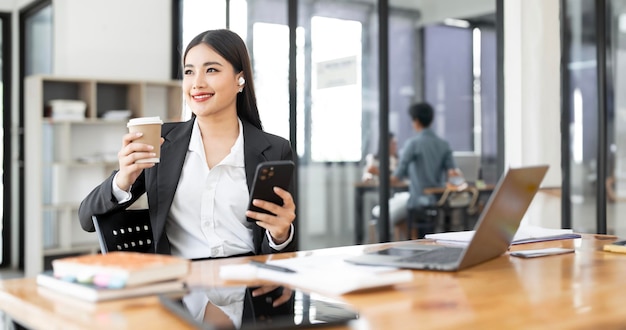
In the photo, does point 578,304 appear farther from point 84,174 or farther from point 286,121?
point 84,174

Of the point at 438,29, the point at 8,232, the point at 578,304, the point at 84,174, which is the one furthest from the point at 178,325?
the point at 8,232

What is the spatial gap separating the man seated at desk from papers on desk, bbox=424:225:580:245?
10.6 feet

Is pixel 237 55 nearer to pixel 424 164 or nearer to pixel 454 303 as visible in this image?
pixel 454 303

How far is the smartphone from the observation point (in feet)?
6.08

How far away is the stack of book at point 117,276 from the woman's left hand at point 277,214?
1.86 ft

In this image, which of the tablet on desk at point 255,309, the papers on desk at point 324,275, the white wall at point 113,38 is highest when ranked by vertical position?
the white wall at point 113,38

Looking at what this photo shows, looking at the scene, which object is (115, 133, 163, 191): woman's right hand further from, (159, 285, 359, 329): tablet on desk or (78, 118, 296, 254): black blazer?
(159, 285, 359, 329): tablet on desk

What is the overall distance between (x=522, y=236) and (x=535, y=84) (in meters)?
2.37

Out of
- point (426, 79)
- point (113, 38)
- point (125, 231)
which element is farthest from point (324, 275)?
point (113, 38)

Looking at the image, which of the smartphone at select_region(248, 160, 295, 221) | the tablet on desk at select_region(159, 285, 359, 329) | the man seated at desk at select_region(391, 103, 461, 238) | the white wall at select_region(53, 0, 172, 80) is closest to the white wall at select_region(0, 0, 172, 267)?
the white wall at select_region(53, 0, 172, 80)

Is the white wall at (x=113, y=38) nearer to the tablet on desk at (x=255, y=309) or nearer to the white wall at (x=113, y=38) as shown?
the white wall at (x=113, y=38)

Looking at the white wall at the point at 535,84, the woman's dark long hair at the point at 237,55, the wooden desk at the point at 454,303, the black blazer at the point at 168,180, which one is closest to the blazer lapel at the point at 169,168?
the black blazer at the point at 168,180

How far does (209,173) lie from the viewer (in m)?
2.32

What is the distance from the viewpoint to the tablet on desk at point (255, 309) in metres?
1.12
